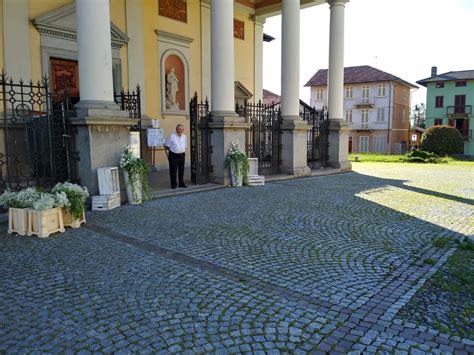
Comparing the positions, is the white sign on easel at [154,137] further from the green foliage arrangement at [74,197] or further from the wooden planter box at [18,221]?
the wooden planter box at [18,221]

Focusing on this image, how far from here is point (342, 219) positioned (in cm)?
669

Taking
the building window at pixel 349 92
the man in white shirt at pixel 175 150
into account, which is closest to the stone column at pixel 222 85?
the man in white shirt at pixel 175 150

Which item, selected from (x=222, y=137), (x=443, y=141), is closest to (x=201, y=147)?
(x=222, y=137)

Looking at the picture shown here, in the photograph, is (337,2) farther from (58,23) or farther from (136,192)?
(136,192)

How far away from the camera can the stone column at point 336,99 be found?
563 inches

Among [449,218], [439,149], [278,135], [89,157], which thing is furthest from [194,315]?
[439,149]

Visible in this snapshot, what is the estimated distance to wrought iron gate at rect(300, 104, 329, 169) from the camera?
1437 cm

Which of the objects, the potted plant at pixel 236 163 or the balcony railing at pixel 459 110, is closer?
the potted plant at pixel 236 163

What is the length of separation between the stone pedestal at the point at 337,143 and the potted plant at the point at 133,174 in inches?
348

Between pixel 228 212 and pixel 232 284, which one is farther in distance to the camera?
pixel 228 212

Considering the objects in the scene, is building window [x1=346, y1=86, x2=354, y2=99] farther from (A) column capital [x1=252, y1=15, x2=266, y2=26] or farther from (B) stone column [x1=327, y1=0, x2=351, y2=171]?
(B) stone column [x1=327, y1=0, x2=351, y2=171]

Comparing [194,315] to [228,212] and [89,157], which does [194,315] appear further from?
[89,157]

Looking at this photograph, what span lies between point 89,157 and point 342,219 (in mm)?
4612

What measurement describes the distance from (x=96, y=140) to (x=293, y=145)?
21.6 ft
